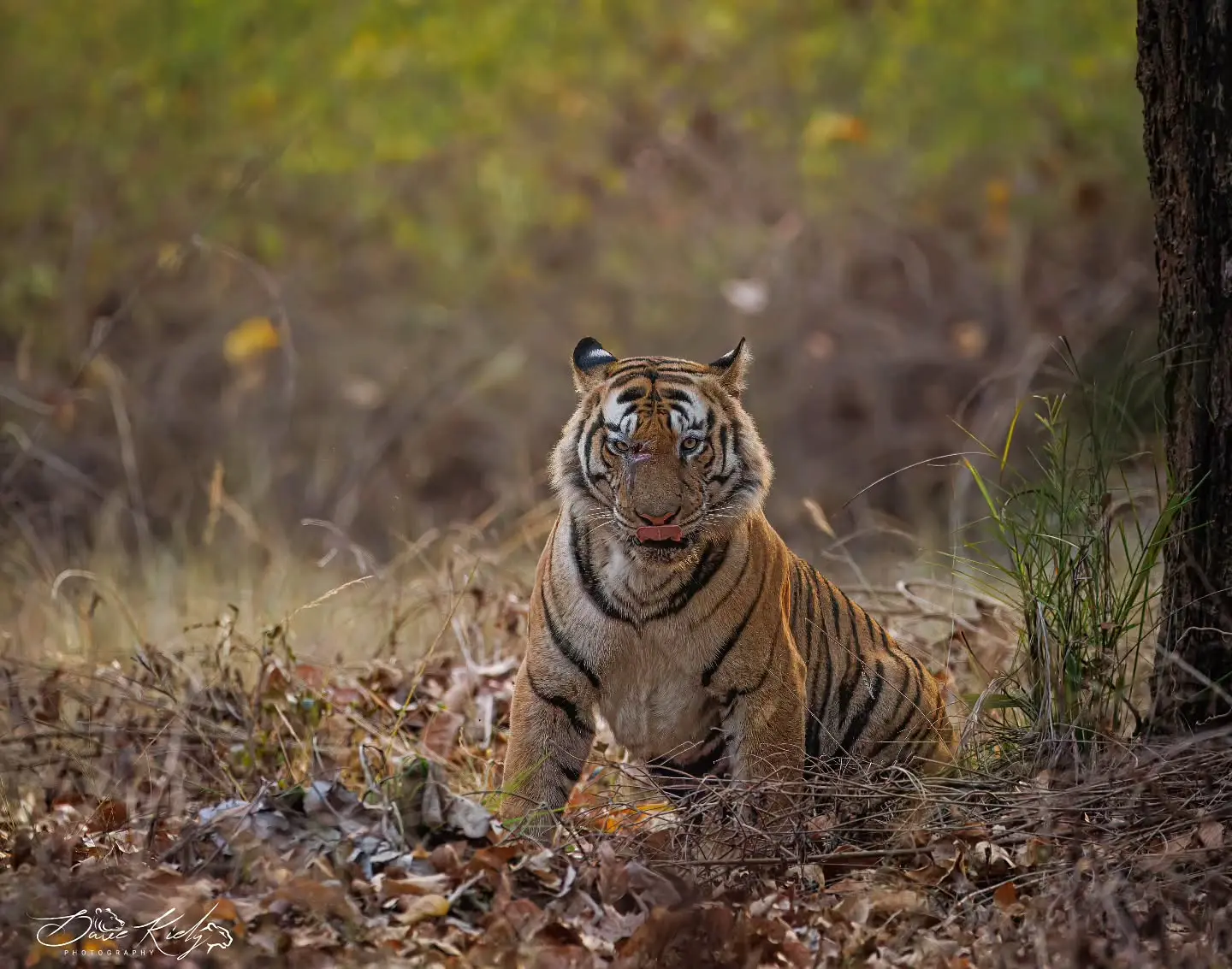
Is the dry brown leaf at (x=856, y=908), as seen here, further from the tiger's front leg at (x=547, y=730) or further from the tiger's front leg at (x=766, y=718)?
the tiger's front leg at (x=547, y=730)

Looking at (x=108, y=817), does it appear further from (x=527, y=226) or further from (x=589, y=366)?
(x=527, y=226)

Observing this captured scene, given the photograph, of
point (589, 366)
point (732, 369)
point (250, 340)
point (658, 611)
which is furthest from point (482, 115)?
point (658, 611)

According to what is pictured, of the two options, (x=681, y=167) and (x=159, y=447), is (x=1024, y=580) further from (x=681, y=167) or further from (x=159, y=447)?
(x=681, y=167)

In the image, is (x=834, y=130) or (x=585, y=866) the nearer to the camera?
(x=585, y=866)

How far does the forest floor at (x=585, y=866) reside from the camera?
123 inches

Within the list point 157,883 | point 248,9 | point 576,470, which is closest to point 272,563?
point 576,470

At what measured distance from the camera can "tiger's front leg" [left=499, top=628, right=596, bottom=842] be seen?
419 centimetres

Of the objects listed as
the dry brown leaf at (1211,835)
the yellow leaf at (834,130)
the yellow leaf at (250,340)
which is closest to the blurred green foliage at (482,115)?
the yellow leaf at (834,130)

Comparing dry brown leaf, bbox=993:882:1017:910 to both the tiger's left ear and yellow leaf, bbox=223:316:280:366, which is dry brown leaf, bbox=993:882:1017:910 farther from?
yellow leaf, bbox=223:316:280:366

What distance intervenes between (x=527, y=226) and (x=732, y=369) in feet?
31.5

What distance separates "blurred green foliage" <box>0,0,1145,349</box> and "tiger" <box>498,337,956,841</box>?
7.24 meters

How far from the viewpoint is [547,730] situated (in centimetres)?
420

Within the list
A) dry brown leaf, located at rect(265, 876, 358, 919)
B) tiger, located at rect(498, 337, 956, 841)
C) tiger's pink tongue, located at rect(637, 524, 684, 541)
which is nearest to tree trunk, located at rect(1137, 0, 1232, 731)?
tiger, located at rect(498, 337, 956, 841)

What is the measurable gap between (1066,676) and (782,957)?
4.02ft
